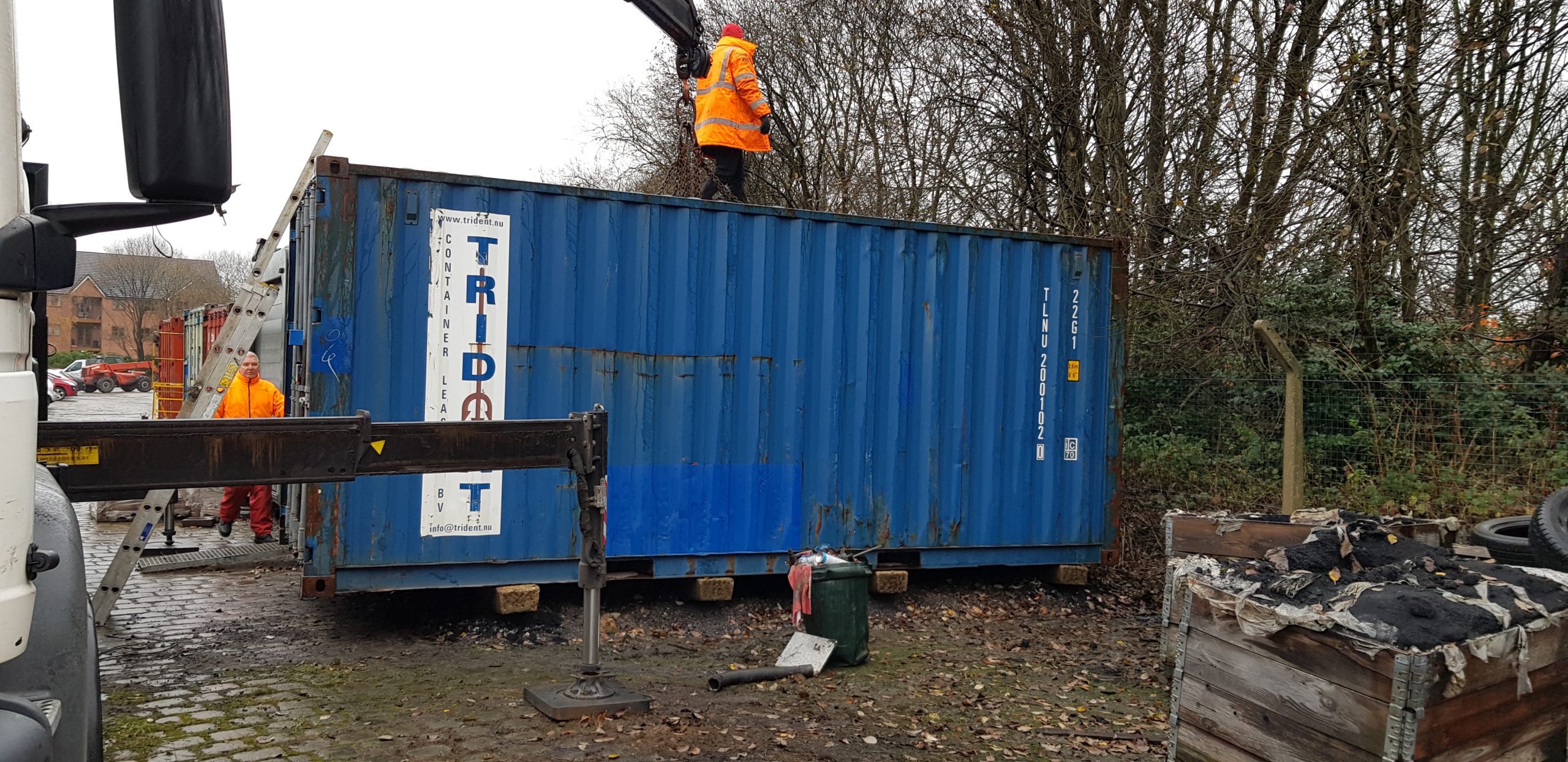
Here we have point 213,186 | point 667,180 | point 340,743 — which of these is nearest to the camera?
point 213,186

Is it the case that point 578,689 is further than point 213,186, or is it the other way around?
point 578,689

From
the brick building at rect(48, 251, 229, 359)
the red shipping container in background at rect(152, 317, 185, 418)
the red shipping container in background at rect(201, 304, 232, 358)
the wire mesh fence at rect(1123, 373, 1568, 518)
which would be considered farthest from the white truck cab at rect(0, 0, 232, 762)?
the brick building at rect(48, 251, 229, 359)

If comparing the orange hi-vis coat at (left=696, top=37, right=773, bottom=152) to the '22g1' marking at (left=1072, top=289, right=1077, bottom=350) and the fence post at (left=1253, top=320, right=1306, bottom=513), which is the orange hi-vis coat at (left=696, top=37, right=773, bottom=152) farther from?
the fence post at (left=1253, top=320, right=1306, bottom=513)

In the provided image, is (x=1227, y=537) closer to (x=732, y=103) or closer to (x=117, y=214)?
(x=732, y=103)

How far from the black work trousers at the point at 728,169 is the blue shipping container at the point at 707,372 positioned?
1.86 metres

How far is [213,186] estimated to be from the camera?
196 centimetres

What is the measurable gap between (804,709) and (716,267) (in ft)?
9.47

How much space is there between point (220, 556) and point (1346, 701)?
6.60m

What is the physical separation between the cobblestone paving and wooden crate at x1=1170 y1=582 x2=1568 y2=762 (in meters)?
0.77

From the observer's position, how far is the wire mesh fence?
786 cm

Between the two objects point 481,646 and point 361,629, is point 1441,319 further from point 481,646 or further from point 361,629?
point 361,629

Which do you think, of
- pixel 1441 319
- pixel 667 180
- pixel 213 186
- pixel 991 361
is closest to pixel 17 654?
pixel 213 186

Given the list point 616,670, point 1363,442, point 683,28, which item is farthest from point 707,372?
point 1363,442

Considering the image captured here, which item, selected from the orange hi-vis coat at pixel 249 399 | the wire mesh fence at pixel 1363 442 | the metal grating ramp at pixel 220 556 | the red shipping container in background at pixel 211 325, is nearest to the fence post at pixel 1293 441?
the wire mesh fence at pixel 1363 442
